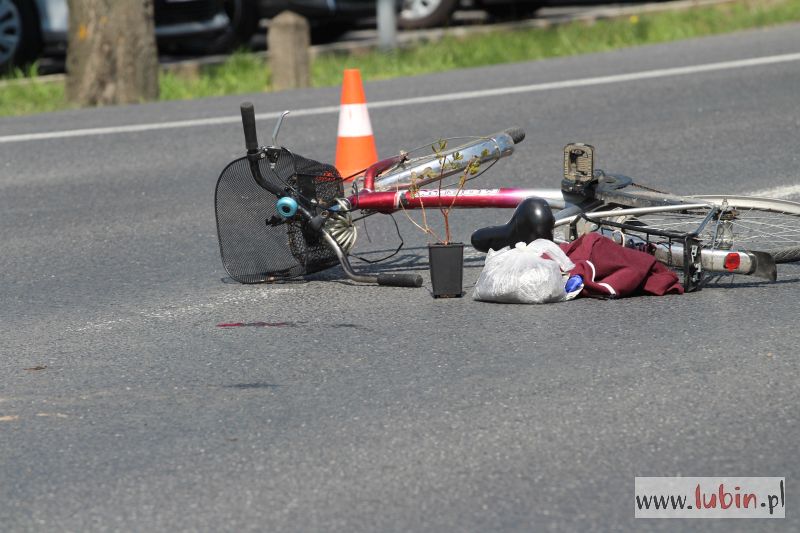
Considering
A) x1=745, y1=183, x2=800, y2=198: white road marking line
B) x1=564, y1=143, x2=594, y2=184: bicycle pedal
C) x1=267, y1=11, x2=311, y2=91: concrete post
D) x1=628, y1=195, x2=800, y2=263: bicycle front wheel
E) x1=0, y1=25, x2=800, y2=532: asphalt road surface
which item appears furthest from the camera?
x1=267, y1=11, x2=311, y2=91: concrete post

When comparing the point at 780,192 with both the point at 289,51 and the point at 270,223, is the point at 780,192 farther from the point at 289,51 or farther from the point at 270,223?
the point at 289,51

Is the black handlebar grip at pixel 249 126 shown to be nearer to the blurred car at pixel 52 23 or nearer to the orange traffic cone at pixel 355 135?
the orange traffic cone at pixel 355 135

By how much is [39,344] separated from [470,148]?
2046 millimetres

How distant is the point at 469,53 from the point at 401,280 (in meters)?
7.94

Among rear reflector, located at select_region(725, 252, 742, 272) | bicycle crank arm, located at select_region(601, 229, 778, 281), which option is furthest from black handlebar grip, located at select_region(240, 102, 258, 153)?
rear reflector, located at select_region(725, 252, 742, 272)

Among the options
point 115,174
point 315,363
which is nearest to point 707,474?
point 315,363

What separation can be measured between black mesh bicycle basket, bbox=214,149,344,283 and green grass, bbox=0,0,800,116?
6.20m

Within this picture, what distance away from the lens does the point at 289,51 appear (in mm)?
11977

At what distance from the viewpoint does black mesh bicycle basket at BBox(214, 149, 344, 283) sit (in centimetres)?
580

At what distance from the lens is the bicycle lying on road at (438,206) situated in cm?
559

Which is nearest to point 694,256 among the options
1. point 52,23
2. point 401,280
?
point 401,280

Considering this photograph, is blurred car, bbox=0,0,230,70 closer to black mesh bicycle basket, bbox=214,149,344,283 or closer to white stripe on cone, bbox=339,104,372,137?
white stripe on cone, bbox=339,104,372,137

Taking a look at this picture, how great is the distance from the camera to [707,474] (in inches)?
145

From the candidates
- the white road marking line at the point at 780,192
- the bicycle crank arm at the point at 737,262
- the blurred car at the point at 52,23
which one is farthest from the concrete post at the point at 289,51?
the bicycle crank arm at the point at 737,262
